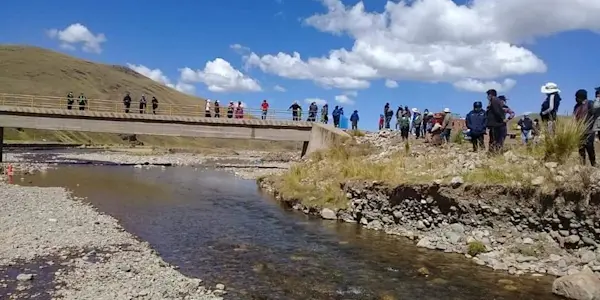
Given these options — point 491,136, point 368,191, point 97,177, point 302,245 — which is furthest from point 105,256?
point 97,177

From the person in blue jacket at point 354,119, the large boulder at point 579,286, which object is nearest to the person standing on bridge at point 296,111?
the person in blue jacket at point 354,119

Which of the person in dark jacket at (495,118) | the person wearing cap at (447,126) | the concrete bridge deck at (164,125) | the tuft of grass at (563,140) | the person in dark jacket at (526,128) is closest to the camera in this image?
the tuft of grass at (563,140)

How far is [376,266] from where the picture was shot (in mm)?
14750

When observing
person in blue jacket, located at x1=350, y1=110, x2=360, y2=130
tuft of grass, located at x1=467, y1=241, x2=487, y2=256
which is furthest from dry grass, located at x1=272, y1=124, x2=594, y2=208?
person in blue jacket, located at x1=350, y1=110, x2=360, y2=130

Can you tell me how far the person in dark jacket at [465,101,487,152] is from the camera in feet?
69.3

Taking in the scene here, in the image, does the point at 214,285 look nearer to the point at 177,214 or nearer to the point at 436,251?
the point at 436,251

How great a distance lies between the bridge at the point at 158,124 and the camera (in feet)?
157

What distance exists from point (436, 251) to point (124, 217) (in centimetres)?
1281

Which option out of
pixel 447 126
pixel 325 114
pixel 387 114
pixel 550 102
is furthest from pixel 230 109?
pixel 550 102

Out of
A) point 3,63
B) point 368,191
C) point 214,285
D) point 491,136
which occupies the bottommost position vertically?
point 214,285

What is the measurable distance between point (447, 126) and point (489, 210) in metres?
11.1

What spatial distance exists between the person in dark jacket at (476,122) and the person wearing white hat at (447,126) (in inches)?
180

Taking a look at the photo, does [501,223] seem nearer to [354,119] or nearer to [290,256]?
[290,256]

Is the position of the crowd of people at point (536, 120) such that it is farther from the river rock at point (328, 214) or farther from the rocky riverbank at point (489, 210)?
the river rock at point (328, 214)
